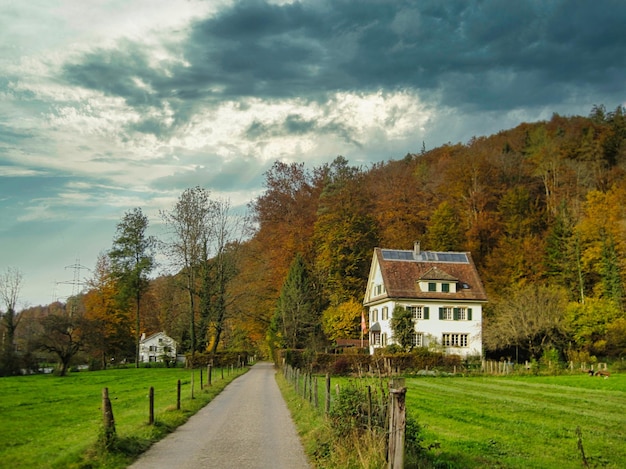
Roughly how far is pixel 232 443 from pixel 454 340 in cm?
4431

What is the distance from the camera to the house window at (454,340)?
5531 cm

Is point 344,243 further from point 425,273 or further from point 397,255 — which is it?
point 425,273

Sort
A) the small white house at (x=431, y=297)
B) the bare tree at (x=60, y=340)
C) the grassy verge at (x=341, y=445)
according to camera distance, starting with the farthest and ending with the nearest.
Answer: the bare tree at (x=60, y=340) → the small white house at (x=431, y=297) → the grassy verge at (x=341, y=445)

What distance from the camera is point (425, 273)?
5819 cm

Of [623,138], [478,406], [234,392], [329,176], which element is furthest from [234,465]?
[623,138]

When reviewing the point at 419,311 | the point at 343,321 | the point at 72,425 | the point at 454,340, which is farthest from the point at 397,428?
the point at 343,321

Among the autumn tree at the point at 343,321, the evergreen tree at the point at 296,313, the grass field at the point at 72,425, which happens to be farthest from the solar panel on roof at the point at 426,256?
the grass field at the point at 72,425

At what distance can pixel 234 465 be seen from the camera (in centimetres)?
1145

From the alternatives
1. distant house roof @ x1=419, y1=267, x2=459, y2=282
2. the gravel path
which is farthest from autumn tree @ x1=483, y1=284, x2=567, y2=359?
the gravel path

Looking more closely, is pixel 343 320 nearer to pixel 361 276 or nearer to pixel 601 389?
pixel 361 276

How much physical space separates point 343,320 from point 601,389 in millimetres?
36693

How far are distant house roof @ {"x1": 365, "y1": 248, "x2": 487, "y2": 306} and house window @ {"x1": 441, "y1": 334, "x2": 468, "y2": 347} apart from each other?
134 inches

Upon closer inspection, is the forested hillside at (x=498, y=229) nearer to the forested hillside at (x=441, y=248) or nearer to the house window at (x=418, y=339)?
the forested hillside at (x=441, y=248)

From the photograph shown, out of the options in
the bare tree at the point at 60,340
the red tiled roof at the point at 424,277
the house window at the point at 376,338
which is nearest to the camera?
the bare tree at the point at 60,340
